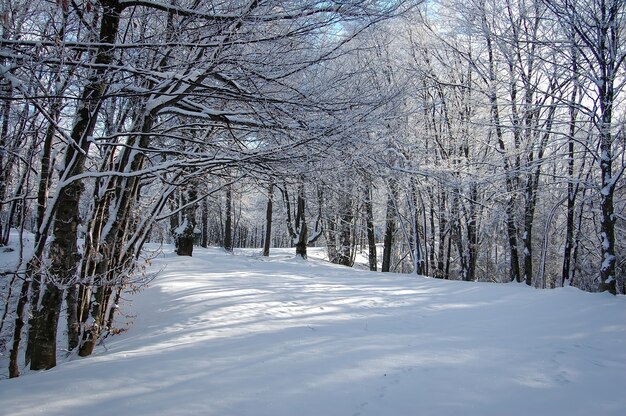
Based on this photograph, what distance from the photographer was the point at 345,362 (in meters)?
3.02

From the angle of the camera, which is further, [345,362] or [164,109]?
[164,109]

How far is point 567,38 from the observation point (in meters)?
7.30

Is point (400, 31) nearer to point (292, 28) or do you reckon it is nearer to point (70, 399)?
point (292, 28)

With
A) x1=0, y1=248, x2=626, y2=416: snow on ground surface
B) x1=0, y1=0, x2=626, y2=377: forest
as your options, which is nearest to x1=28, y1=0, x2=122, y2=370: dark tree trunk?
x1=0, y1=0, x2=626, y2=377: forest

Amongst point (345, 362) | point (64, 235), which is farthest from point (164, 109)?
point (345, 362)

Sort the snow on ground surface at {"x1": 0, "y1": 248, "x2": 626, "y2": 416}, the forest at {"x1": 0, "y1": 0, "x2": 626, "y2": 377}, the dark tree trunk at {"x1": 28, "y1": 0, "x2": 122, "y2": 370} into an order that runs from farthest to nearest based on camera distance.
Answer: the dark tree trunk at {"x1": 28, "y1": 0, "x2": 122, "y2": 370} < the forest at {"x1": 0, "y1": 0, "x2": 626, "y2": 377} < the snow on ground surface at {"x1": 0, "y1": 248, "x2": 626, "y2": 416}

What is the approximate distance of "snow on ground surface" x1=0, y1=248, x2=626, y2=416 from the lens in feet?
7.68

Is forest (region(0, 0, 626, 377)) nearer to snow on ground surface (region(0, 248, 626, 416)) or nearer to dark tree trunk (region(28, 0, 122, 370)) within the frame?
dark tree trunk (region(28, 0, 122, 370))

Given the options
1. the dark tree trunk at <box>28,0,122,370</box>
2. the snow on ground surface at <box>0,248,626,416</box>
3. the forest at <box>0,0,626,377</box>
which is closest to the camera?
the snow on ground surface at <box>0,248,626,416</box>

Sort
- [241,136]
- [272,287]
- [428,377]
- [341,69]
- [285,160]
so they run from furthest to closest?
[272,287]
[241,136]
[341,69]
[285,160]
[428,377]

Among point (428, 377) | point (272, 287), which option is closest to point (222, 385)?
point (428, 377)

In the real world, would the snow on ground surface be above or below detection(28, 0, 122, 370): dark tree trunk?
below

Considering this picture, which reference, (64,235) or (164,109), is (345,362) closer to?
(64,235)

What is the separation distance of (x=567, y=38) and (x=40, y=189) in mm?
9248
